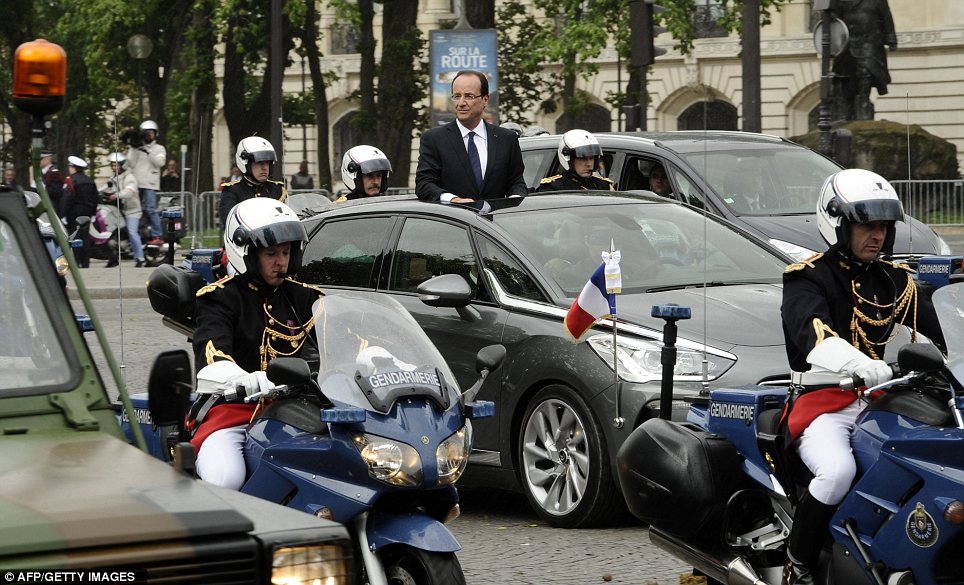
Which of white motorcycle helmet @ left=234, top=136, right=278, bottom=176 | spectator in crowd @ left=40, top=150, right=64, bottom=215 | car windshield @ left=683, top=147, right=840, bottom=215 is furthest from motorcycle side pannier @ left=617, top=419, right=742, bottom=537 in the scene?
spectator in crowd @ left=40, top=150, right=64, bottom=215

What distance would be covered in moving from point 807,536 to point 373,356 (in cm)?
154

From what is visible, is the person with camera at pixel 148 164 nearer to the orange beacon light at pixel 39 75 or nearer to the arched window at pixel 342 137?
the orange beacon light at pixel 39 75

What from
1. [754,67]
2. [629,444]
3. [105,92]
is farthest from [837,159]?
[105,92]

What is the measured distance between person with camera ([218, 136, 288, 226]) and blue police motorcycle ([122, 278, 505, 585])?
24.5 ft

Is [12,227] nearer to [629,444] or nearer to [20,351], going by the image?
[20,351]

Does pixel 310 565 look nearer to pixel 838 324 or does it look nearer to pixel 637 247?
pixel 838 324

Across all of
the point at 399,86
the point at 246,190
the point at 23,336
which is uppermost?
the point at 399,86

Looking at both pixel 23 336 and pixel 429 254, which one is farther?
pixel 429 254

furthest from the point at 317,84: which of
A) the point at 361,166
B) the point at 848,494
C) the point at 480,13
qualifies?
the point at 848,494

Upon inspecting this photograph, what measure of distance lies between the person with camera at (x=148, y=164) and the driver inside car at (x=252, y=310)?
1867 centimetres

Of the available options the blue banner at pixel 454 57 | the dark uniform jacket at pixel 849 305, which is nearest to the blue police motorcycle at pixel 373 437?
the dark uniform jacket at pixel 849 305

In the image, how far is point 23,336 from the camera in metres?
4.48

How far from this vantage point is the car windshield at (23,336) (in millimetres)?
4395

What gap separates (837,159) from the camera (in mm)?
16469
